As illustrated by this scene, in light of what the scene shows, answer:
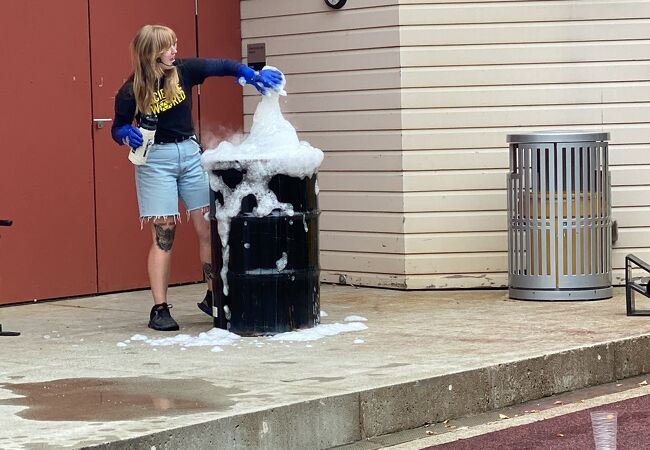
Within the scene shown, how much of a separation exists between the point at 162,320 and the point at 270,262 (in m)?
0.93

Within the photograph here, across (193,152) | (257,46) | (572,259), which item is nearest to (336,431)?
(193,152)

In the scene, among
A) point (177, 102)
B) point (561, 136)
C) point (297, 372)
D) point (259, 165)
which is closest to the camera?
point (297, 372)

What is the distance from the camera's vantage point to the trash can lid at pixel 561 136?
958 centimetres

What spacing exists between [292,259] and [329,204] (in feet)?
8.96

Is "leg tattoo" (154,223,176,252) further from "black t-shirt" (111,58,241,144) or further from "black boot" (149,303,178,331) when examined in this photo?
"black t-shirt" (111,58,241,144)

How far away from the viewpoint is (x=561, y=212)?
9641 millimetres

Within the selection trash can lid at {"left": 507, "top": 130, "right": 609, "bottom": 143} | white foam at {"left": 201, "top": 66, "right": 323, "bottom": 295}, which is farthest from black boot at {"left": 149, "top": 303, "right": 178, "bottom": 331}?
trash can lid at {"left": 507, "top": 130, "right": 609, "bottom": 143}

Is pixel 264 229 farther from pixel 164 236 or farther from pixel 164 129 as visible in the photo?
pixel 164 129

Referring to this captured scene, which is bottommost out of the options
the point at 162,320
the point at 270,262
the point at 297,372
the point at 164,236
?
the point at 297,372

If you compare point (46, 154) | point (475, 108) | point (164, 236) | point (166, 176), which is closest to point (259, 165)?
point (166, 176)

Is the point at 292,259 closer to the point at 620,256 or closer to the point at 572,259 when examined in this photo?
the point at 572,259

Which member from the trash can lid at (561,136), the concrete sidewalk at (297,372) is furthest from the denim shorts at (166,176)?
the trash can lid at (561,136)

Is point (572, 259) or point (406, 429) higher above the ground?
point (572, 259)

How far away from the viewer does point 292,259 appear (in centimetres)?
821
